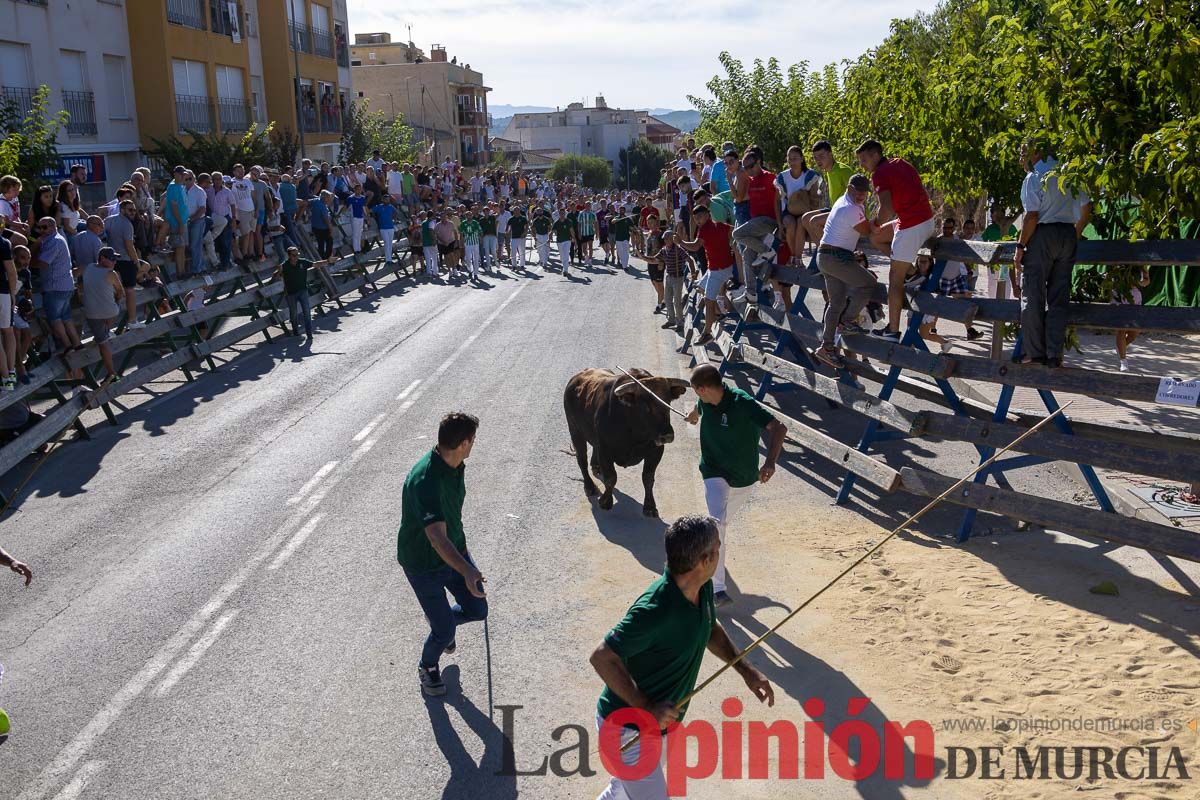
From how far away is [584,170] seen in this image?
4348 inches

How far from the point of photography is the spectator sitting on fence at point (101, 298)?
1608 cm

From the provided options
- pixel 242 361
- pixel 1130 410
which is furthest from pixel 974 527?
pixel 242 361

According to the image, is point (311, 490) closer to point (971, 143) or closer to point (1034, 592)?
point (1034, 592)

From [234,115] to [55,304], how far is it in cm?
2660

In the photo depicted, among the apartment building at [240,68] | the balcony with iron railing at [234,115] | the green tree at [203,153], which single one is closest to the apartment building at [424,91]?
the apartment building at [240,68]

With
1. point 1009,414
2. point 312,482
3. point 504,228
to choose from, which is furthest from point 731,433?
point 504,228

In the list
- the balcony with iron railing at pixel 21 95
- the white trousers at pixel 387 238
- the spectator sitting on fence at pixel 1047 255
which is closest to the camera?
the spectator sitting on fence at pixel 1047 255

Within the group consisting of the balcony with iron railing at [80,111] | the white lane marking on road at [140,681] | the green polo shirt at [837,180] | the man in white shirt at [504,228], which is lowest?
the white lane marking on road at [140,681]

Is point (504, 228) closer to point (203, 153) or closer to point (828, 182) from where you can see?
point (203, 153)

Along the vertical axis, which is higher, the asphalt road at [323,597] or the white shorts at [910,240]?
the white shorts at [910,240]

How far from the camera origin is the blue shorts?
1543 cm

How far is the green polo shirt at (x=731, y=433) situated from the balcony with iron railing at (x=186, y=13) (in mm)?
32053

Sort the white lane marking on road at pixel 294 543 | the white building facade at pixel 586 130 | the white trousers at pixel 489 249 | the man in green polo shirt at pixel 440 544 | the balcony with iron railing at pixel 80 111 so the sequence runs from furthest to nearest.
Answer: the white building facade at pixel 586 130 → the white trousers at pixel 489 249 → the balcony with iron railing at pixel 80 111 → the white lane marking on road at pixel 294 543 → the man in green polo shirt at pixel 440 544

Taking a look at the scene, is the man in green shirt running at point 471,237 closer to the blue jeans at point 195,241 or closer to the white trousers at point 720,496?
the blue jeans at point 195,241
